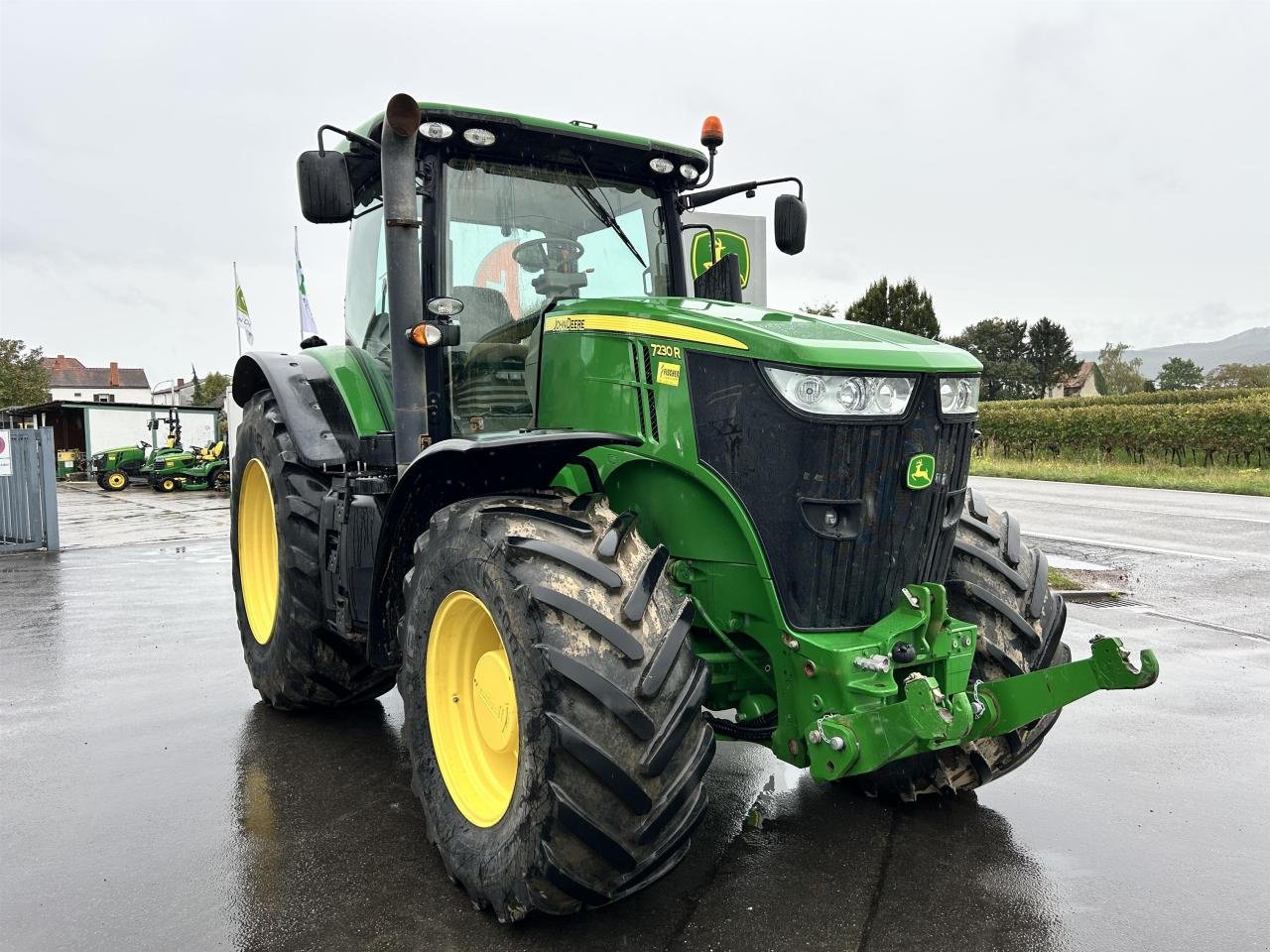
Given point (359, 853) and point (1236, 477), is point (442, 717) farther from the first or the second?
point (1236, 477)

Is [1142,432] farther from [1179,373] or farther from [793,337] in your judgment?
[1179,373]

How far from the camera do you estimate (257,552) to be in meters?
5.52

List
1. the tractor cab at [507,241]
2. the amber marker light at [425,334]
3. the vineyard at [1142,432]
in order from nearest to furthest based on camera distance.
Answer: the amber marker light at [425,334] < the tractor cab at [507,241] < the vineyard at [1142,432]

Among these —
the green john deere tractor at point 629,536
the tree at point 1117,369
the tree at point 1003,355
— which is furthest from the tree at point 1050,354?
the green john deere tractor at point 629,536

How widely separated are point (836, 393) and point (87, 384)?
374 ft

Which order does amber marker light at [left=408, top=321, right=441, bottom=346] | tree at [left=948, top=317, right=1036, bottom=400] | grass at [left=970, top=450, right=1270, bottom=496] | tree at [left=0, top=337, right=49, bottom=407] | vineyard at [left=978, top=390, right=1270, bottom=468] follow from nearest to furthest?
amber marker light at [left=408, top=321, right=441, bottom=346]
grass at [left=970, top=450, right=1270, bottom=496]
vineyard at [left=978, top=390, right=1270, bottom=468]
tree at [left=0, top=337, right=49, bottom=407]
tree at [left=948, top=317, right=1036, bottom=400]

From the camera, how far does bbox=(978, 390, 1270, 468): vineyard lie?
76.0 ft

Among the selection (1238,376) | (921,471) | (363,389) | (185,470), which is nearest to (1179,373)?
(1238,376)

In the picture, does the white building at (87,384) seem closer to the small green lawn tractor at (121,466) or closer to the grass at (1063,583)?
the small green lawn tractor at (121,466)

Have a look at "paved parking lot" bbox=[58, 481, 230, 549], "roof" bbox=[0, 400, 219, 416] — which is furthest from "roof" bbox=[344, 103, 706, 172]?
"roof" bbox=[0, 400, 219, 416]

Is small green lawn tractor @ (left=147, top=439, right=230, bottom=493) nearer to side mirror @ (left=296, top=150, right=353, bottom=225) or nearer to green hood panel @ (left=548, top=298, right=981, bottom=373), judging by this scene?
side mirror @ (left=296, top=150, right=353, bottom=225)

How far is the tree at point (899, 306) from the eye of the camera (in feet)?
187

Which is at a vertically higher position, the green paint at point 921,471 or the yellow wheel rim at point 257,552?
the green paint at point 921,471

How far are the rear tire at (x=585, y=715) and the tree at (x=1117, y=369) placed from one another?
101 meters
